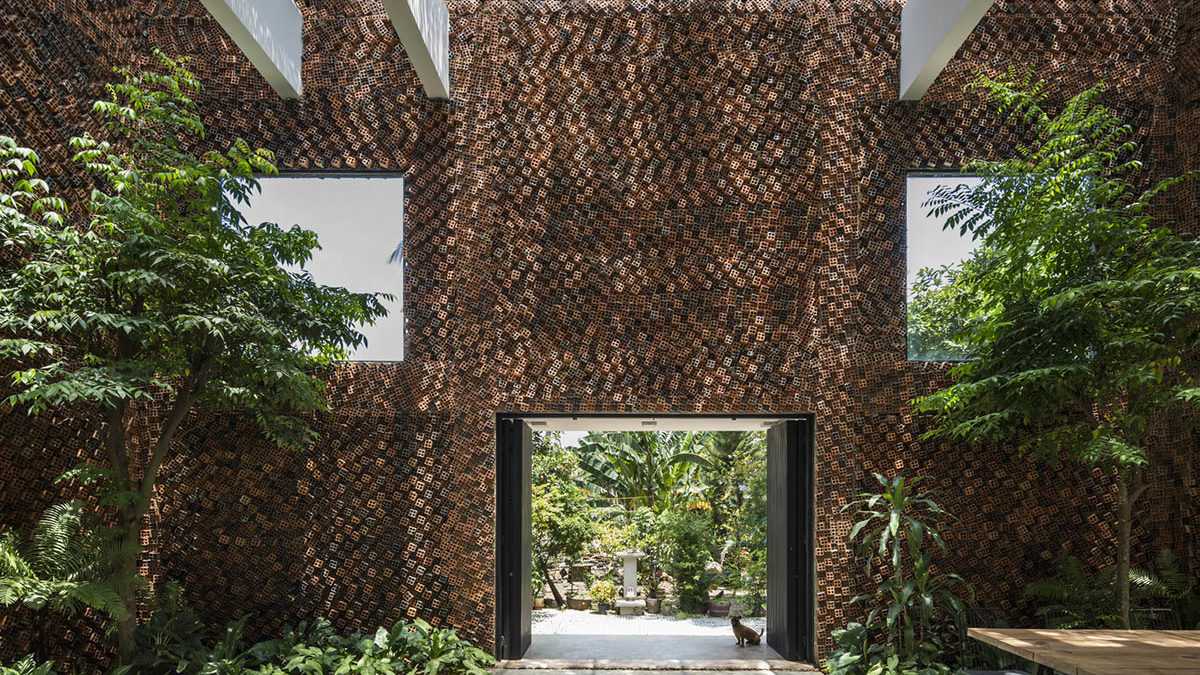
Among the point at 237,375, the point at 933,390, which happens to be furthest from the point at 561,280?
the point at 933,390

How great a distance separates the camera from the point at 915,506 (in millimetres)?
6496

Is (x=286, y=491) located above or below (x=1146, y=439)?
below

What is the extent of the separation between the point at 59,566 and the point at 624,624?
606 cm

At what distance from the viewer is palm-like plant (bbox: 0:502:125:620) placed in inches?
184

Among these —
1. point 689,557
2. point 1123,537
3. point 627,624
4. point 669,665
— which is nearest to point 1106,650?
point 1123,537

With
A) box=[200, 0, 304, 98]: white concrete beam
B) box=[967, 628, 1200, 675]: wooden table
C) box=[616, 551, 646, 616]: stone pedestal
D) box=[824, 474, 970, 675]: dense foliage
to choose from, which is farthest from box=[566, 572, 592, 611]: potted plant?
box=[967, 628, 1200, 675]: wooden table

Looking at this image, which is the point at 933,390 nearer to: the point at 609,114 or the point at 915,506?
the point at 915,506

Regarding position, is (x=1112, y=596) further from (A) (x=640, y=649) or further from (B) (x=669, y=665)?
(A) (x=640, y=649)

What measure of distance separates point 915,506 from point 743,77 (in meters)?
3.52

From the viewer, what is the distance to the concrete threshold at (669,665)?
21.6 ft

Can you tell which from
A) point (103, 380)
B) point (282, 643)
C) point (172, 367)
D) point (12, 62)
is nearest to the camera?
point (103, 380)

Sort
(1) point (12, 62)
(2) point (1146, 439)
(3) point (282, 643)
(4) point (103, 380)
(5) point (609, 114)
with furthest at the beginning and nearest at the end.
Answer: (5) point (609, 114), (2) point (1146, 439), (3) point (282, 643), (1) point (12, 62), (4) point (103, 380)

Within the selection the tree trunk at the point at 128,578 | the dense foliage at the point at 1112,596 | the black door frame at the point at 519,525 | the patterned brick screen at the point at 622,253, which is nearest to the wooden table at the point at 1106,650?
Answer: the dense foliage at the point at 1112,596

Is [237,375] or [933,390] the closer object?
[237,375]
